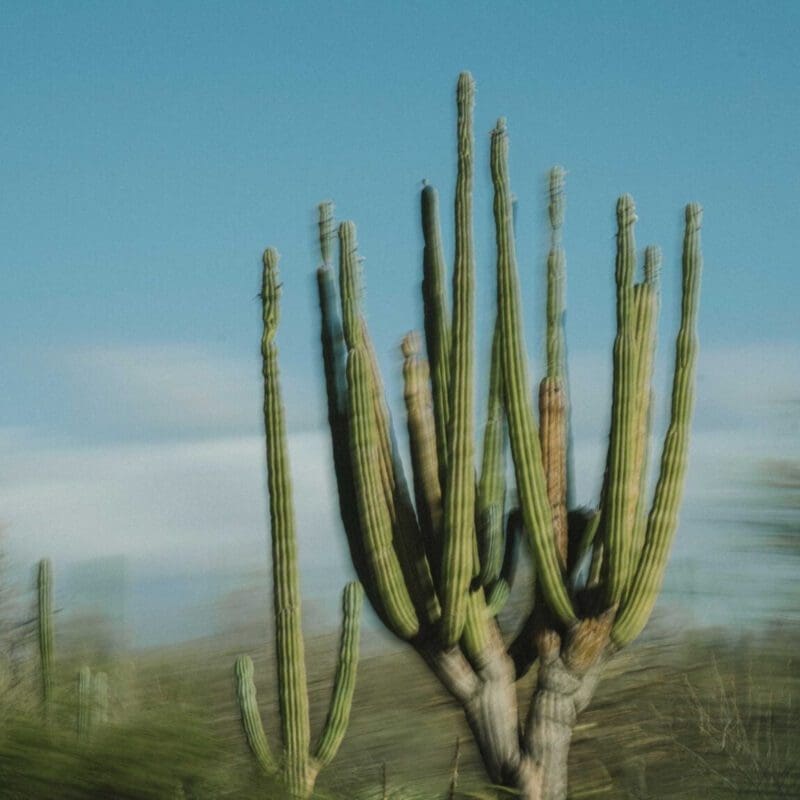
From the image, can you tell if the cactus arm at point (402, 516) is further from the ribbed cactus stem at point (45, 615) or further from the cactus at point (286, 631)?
the ribbed cactus stem at point (45, 615)

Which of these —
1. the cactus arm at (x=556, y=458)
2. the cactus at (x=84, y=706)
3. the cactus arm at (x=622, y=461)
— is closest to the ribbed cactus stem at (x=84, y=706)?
the cactus at (x=84, y=706)

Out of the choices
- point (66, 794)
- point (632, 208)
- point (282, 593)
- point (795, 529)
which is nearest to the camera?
point (66, 794)

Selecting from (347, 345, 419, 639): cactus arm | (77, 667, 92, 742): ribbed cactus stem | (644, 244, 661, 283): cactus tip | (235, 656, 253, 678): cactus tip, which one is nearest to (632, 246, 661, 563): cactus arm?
(644, 244, 661, 283): cactus tip

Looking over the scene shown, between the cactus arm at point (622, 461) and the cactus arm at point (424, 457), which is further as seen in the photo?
the cactus arm at point (424, 457)

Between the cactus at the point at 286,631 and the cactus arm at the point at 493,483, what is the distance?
80 cm

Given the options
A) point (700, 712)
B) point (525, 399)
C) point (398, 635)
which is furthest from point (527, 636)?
point (700, 712)

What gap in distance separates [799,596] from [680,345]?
3090 millimetres

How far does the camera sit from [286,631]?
292 inches

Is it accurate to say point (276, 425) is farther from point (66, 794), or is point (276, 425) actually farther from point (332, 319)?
point (66, 794)

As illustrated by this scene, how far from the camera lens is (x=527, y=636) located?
320 inches

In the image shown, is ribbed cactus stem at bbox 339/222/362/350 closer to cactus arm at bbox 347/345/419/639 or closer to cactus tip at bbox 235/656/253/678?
cactus arm at bbox 347/345/419/639

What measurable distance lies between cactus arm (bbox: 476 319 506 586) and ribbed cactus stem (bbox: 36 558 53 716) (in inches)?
92.5

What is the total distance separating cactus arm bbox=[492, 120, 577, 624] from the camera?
766 centimetres

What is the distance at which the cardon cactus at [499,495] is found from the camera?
7.64 m
